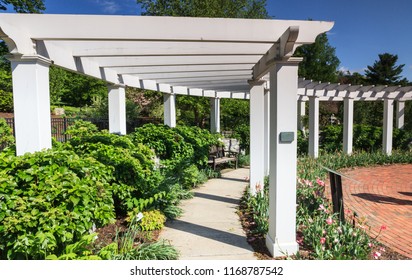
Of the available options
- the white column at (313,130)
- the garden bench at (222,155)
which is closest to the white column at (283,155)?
the garden bench at (222,155)

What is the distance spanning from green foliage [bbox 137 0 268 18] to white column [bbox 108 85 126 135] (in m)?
15.4

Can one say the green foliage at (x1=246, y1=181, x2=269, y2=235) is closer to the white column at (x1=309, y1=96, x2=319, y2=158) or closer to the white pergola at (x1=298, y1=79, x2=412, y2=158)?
the white column at (x1=309, y1=96, x2=319, y2=158)

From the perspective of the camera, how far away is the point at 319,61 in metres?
27.6

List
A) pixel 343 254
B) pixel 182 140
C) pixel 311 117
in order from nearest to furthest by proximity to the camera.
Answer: pixel 343 254 → pixel 182 140 → pixel 311 117

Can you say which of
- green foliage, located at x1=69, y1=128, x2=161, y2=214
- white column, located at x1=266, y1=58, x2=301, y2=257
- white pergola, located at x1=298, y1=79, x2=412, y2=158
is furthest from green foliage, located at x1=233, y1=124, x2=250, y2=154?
white column, located at x1=266, y1=58, x2=301, y2=257

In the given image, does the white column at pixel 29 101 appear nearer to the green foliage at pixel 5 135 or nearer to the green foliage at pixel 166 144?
the green foliage at pixel 166 144

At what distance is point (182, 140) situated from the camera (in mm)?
6891

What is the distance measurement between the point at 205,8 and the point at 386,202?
17.9 meters

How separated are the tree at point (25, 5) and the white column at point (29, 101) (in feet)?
54.5

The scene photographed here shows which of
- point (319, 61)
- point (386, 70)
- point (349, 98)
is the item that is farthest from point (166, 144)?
point (386, 70)

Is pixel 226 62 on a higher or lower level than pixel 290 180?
higher

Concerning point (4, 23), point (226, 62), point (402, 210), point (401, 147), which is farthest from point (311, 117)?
point (4, 23)

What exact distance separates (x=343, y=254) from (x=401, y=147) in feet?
38.5
